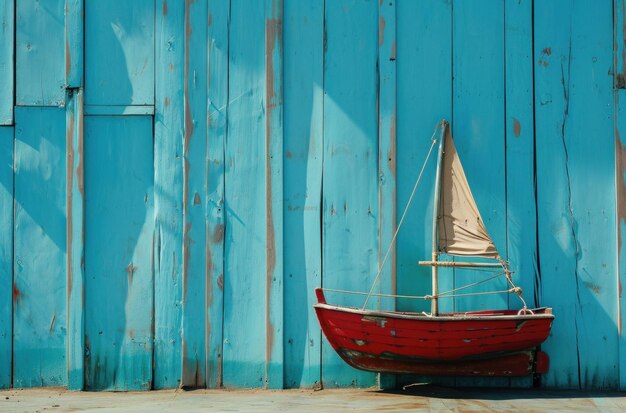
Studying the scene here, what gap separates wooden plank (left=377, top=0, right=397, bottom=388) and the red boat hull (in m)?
0.44

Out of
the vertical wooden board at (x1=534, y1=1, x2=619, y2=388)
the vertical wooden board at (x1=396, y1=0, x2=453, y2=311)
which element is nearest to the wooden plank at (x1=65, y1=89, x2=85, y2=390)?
the vertical wooden board at (x1=396, y1=0, x2=453, y2=311)

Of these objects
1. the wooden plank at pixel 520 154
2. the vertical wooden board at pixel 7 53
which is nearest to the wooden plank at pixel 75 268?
the vertical wooden board at pixel 7 53

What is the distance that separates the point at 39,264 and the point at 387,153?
2.61 meters

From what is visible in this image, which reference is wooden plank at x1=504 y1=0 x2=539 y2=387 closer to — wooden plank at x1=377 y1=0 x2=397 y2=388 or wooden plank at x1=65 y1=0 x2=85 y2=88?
wooden plank at x1=377 y1=0 x2=397 y2=388

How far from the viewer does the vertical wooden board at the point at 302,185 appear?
6.62 meters

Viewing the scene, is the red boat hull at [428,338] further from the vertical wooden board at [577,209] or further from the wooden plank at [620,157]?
the wooden plank at [620,157]

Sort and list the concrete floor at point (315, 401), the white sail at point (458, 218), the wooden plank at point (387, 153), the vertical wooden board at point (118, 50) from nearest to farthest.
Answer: the concrete floor at point (315, 401), the white sail at point (458, 218), the wooden plank at point (387, 153), the vertical wooden board at point (118, 50)

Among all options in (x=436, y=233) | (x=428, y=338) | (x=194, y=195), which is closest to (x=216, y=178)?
(x=194, y=195)

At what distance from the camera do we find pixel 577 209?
663 cm

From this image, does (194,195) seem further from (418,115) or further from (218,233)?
(418,115)

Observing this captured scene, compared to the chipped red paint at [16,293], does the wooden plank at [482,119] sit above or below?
above

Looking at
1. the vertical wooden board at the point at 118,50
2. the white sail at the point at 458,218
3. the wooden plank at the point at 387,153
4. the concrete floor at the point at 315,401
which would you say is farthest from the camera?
the vertical wooden board at the point at 118,50

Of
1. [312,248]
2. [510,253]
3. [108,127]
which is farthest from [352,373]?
[108,127]

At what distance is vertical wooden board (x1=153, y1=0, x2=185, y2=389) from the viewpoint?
6625mm
